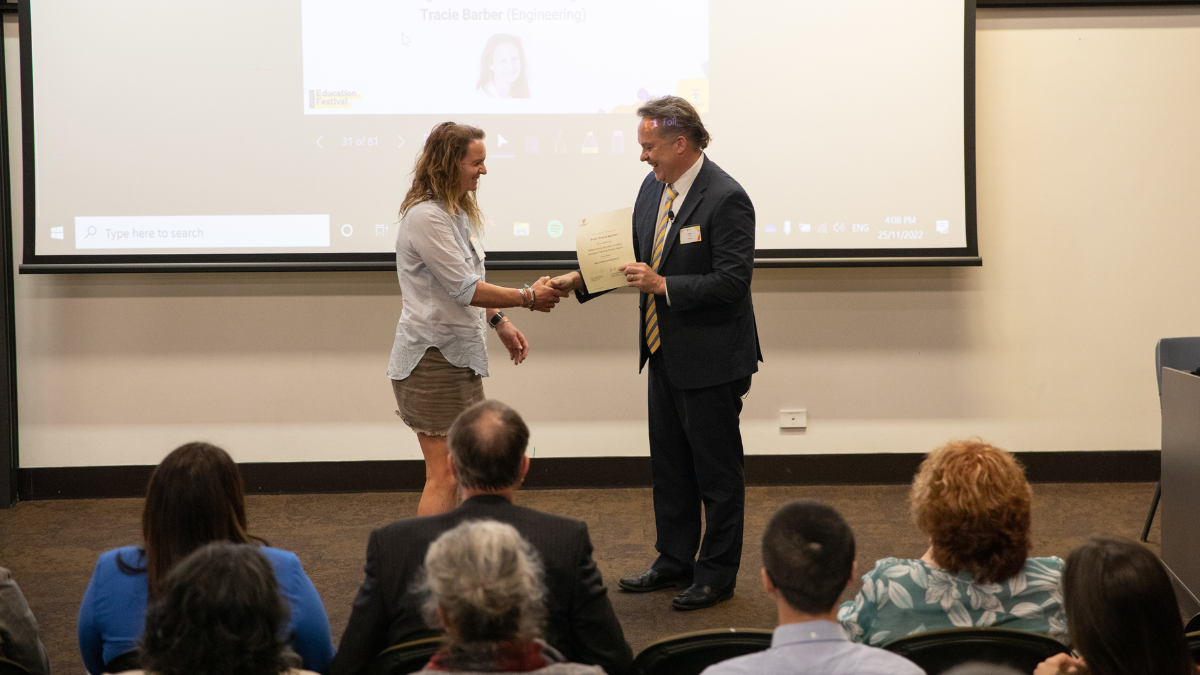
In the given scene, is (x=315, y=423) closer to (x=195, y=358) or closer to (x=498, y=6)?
(x=195, y=358)

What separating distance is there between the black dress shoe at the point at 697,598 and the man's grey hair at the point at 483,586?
71.7 inches

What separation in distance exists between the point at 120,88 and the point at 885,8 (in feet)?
11.5

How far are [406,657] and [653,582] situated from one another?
1.88 meters

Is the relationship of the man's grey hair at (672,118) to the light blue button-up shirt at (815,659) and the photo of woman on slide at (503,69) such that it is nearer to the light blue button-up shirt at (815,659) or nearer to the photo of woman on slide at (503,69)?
the photo of woman on slide at (503,69)

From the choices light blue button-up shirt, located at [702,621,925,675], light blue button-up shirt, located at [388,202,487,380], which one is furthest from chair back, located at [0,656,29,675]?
light blue button-up shirt, located at [388,202,487,380]

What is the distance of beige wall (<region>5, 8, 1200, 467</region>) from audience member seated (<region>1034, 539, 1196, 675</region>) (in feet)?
10.3

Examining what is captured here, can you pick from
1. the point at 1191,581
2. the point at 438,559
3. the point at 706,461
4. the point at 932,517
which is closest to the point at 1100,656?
the point at 932,517

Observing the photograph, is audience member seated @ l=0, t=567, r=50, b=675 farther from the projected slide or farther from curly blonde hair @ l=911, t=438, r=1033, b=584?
the projected slide

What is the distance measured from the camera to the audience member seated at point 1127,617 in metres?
1.25

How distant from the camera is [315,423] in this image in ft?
14.5

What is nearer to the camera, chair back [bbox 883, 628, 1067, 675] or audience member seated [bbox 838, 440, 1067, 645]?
chair back [bbox 883, 628, 1067, 675]

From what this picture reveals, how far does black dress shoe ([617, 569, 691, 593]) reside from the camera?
10.3 feet

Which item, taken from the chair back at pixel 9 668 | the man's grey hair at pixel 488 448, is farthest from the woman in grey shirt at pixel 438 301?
the chair back at pixel 9 668

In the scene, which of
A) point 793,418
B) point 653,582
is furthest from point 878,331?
point 653,582
